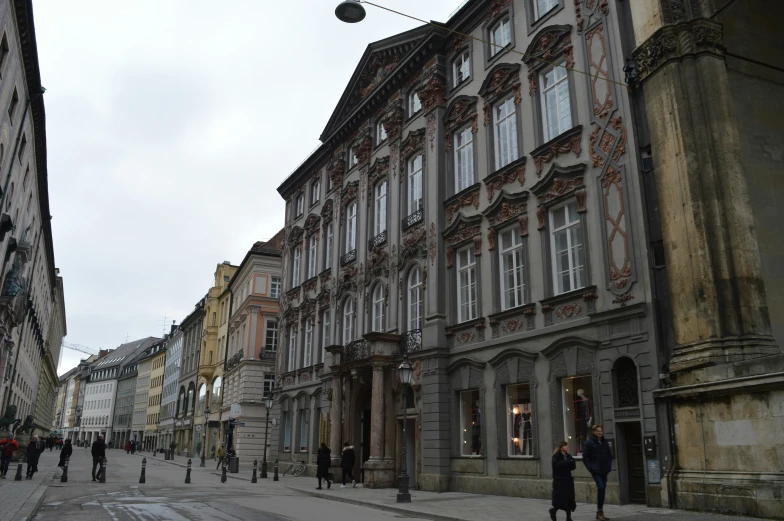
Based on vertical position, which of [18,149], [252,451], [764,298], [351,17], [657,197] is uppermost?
[18,149]

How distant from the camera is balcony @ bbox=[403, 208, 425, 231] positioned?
84.6ft

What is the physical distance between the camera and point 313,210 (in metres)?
38.2

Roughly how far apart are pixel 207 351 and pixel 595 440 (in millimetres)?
57340

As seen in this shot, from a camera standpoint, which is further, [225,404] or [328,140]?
[225,404]

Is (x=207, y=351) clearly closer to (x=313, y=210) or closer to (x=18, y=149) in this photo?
(x=313, y=210)

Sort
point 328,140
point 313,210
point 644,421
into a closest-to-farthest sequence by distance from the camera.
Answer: point 644,421
point 328,140
point 313,210

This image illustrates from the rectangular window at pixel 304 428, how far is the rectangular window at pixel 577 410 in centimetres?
1913

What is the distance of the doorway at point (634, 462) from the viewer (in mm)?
15438

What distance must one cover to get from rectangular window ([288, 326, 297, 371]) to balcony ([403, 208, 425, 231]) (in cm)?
1402

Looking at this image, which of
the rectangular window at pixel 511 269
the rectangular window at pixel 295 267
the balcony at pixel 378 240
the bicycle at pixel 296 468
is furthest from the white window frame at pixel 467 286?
the rectangular window at pixel 295 267

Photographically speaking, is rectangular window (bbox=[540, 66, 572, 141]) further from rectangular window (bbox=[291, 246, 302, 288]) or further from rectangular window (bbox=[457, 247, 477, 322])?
rectangular window (bbox=[291, 246, 302, 288])

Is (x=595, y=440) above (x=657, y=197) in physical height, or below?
below

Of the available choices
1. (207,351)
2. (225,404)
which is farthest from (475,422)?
(207,351)

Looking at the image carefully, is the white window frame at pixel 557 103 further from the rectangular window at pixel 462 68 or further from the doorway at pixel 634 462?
the doorway at pixel 634 462
